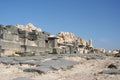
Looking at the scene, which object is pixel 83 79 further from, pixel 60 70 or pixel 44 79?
pixel 60 70

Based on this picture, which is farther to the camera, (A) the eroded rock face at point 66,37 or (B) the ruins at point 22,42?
(A) the eroded rock face at point 66,37

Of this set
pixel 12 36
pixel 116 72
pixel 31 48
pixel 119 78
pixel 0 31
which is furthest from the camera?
pixel 31 48

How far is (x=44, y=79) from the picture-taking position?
7.88m

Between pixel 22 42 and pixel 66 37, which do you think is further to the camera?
pixel 66 37

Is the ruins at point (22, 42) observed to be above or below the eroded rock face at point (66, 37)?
below

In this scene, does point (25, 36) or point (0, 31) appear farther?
point (25, 36)

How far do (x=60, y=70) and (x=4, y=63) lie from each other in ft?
11.0

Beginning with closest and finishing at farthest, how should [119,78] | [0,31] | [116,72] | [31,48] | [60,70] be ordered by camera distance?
[119,78], [116,72], [60,70], [0,31], [31,48]

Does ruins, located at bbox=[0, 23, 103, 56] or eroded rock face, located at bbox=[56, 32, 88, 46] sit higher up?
eroded rock face, located at bbox=[56, 32, 88, 46]

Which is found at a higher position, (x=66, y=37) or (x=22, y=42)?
(x=66, y=37)

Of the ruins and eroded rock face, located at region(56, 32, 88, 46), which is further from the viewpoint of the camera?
eroded rock face, located at region(56, 32, 88, 46)

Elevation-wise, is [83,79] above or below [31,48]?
below

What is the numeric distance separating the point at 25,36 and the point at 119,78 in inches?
683

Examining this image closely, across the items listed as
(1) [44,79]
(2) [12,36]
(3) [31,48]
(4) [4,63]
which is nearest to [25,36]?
(3) [31,48]
